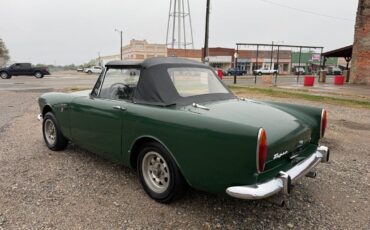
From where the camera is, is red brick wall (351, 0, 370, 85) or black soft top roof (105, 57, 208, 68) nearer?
black soft top roof (105, 57, 208, 68)

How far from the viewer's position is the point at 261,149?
2562mm

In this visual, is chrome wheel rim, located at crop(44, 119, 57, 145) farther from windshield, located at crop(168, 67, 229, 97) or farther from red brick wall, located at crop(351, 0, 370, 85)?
red brick wall, located at crop(351, 0, 370, 85)

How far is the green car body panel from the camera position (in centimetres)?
264

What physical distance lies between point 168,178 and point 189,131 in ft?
2.13

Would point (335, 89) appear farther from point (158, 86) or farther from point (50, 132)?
point (158, 86)

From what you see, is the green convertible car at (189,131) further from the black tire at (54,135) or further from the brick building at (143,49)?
the brick building at (143,49)

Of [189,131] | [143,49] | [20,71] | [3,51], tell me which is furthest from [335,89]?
[3,51]

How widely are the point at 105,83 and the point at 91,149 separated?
912 mm

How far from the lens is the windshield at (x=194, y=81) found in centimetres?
365

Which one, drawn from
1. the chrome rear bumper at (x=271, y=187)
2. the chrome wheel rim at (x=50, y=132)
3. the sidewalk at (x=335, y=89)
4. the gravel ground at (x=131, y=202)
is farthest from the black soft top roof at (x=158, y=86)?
the sidewalk at (x=335, y=89)

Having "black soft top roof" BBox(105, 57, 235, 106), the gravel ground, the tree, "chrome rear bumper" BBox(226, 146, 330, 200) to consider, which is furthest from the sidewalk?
the tree

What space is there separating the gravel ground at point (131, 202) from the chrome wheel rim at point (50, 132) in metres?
0.25

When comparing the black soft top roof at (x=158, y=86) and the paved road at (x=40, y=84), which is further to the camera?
the paved road at (x=40, y=84)

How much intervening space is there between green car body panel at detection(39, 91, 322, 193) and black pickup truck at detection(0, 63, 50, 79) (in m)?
31.9
